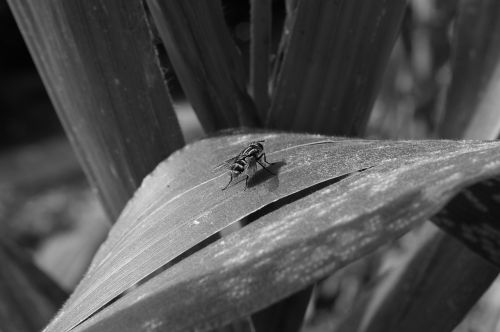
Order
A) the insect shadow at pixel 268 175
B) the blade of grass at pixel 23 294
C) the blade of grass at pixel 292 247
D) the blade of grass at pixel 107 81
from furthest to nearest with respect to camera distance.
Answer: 1. the blade of grass at pixel 23 294
2. the blade of grass at pixel 107 81
3. the insect shadow at pixel 268 175
4. the blade of grass at pixel 292 247

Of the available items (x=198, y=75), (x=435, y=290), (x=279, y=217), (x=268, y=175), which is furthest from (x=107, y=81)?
(x=435, y=290)

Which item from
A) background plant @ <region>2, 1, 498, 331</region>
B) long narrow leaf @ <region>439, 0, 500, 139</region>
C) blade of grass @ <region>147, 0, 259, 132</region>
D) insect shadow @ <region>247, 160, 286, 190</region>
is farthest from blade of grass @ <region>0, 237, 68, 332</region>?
long narrow leaf @ <region>439, 0, 500, 139</region>

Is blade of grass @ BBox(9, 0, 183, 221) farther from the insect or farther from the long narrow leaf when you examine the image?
the long narrow leaf

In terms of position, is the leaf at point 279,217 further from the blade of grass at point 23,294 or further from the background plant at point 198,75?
the blade of grass at point 23,294

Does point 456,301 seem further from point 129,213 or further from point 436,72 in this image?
point 436,72

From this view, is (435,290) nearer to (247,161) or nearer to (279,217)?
(247,161)

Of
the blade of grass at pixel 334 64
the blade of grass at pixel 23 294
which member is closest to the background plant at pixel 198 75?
the blade of grass at pixel 334 64

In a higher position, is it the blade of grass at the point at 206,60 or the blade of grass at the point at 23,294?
the blade of grass at the point at 206,60
